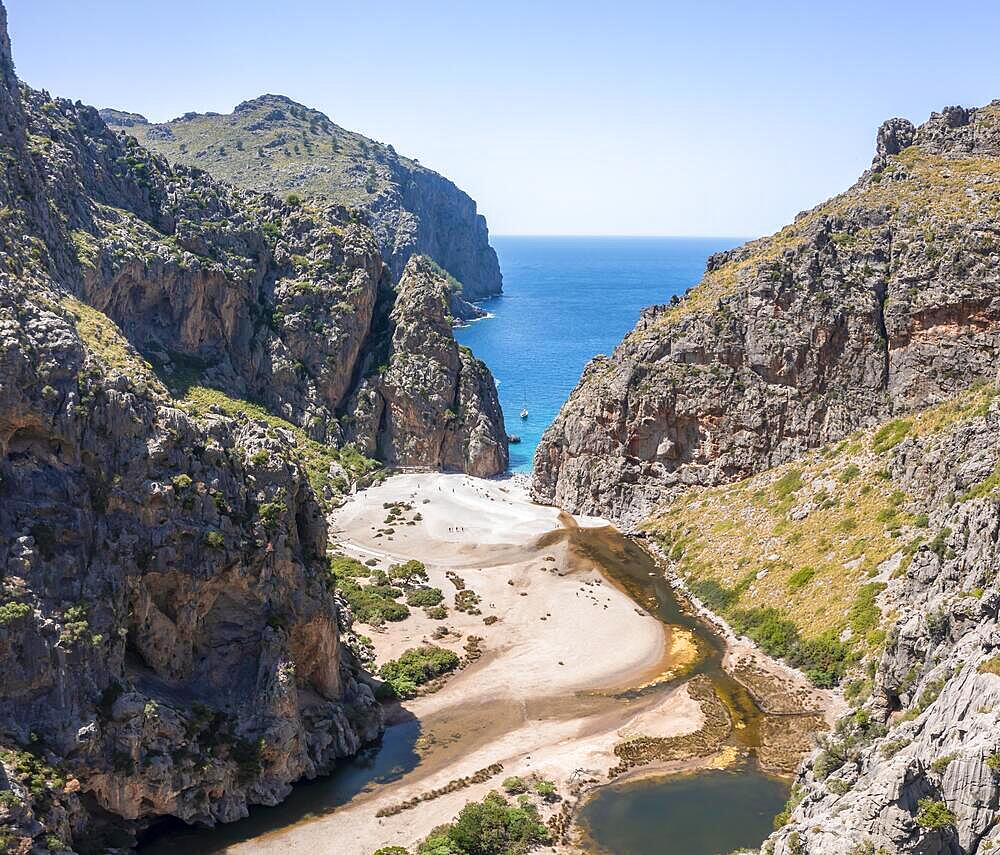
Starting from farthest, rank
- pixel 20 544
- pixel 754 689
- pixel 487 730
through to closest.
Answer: pixel 754 689 → pixel 487 730 → pixel 20 544

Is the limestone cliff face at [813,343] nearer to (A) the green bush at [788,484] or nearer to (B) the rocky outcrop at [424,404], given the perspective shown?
(A) the green bush at [788,484]

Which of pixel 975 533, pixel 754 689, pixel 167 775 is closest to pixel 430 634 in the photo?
pixel 754 689

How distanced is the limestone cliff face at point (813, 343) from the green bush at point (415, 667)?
3530 centimetres

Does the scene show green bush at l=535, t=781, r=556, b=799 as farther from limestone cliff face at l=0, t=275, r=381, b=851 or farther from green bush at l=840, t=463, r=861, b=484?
green bush at l=840, t=463, r=861, b=484

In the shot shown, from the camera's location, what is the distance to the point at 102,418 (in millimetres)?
45406

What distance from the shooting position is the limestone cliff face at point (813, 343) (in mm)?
83375

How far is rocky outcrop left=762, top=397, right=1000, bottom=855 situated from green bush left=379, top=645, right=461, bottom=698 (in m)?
27.6

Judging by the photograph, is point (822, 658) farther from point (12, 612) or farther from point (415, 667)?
point (12, 612)

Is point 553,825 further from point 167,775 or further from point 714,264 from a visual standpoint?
A: point 714,264

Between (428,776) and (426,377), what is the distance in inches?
2729

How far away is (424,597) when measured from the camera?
75.1 m

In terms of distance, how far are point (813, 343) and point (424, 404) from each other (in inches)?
1886

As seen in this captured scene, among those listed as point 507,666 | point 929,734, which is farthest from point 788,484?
A: point 929,734

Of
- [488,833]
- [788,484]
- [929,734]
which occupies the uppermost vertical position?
[929,734]
